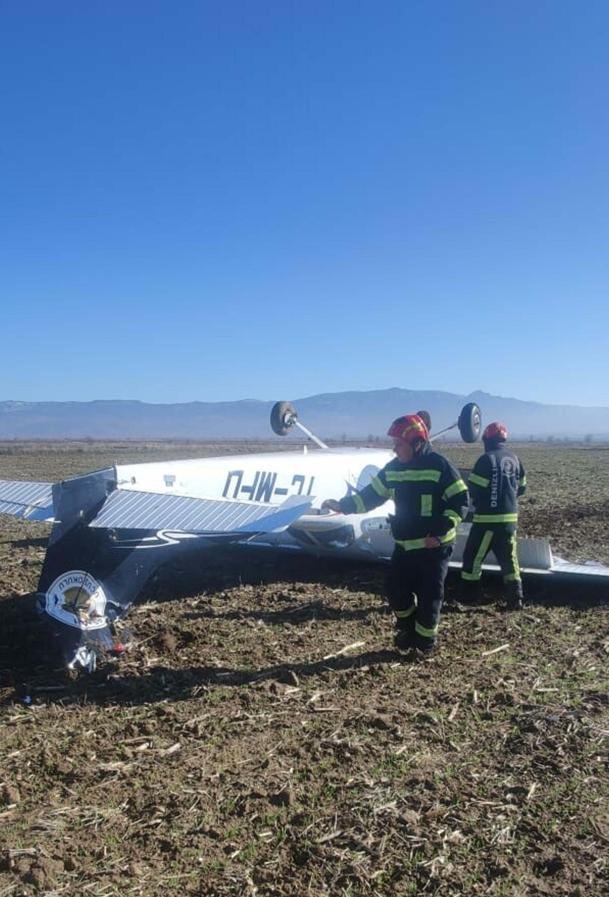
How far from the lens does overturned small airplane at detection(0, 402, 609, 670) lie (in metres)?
5.74

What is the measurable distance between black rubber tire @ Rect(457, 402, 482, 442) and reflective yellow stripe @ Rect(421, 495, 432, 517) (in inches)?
199

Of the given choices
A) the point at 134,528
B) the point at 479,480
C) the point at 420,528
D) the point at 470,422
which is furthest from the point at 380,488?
the point at 470,422

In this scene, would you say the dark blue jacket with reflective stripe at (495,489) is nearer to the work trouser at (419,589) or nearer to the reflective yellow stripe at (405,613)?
the work trouser at (419,589)

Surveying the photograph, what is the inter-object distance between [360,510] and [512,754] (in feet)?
9.14

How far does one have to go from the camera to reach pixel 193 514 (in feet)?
19.0

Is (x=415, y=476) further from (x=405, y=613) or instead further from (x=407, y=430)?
(x=405, y=613)

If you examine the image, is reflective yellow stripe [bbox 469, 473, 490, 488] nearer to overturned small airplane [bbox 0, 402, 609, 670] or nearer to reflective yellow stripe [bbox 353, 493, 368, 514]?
overturned small airplane [bbox 0, 402, 609, 670]

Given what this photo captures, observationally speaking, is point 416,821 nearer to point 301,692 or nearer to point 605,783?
point 605,783

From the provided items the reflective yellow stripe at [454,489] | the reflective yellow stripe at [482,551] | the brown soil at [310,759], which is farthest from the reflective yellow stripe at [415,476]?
the reflective yellow stripe at [482,551]

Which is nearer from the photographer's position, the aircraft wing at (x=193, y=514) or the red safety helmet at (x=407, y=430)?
the aircraft wing at (x=193, y=514)

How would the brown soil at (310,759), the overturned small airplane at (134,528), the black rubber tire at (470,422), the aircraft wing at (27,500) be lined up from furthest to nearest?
1. the black rubber tire at (470,422)
2. the aircraft wing at (27,500)
3. the overturned small airplane at (134,528)
4. the brown soil at (310,759)

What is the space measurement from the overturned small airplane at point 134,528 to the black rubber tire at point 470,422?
2.88 m

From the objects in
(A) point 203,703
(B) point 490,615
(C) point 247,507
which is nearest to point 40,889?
(A) point 203,703

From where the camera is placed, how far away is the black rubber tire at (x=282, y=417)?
36.3ft
